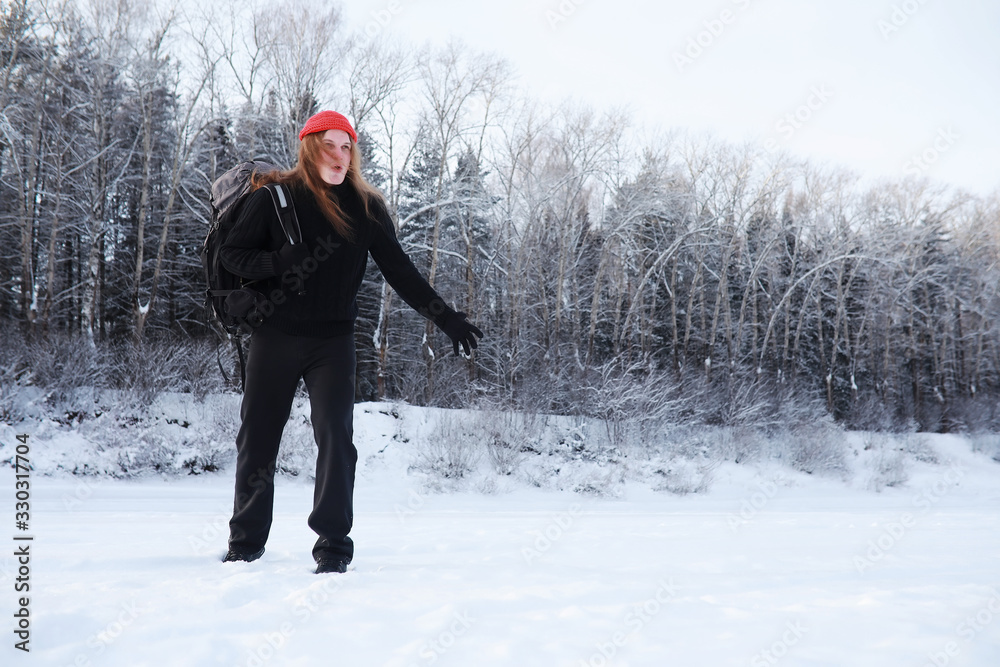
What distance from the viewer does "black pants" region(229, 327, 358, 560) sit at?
2.40 metres

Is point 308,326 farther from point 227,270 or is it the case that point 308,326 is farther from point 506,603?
point 506,603

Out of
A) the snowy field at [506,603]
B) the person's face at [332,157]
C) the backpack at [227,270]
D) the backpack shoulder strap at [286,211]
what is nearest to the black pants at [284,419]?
the backpack at [227,270]

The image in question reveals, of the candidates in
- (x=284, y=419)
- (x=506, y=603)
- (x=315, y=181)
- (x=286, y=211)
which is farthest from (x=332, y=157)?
(x=506, y=603)

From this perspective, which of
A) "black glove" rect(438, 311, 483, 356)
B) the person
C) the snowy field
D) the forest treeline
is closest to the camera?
the snowy field

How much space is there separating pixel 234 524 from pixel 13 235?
1788 cm

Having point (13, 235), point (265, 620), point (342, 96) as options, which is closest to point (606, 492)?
point (265, 620)

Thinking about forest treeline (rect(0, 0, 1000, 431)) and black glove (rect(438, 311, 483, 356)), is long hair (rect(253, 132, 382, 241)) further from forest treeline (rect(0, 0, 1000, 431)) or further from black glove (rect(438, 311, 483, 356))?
forest treeline (rect(0, 0, 1000, 431))

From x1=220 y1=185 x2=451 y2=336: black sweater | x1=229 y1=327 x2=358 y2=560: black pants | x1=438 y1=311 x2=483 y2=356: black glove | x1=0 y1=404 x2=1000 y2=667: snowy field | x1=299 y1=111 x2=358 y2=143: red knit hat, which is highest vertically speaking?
x1=299 y1=111 x2=358 y2=143: red knit hat

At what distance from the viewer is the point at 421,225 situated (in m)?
20.7

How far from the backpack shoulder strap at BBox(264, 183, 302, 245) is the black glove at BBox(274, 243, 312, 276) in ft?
0.14

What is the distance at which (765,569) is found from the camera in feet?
7.79

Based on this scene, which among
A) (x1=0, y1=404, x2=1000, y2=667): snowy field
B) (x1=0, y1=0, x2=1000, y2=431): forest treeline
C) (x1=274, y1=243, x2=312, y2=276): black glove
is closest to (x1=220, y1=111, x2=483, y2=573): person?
(x1=274, y1=243, x2=312, y2=276): black glove

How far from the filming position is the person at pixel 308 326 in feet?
7.86

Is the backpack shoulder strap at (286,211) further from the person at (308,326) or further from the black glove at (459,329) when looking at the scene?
the black glove at (459,329)
